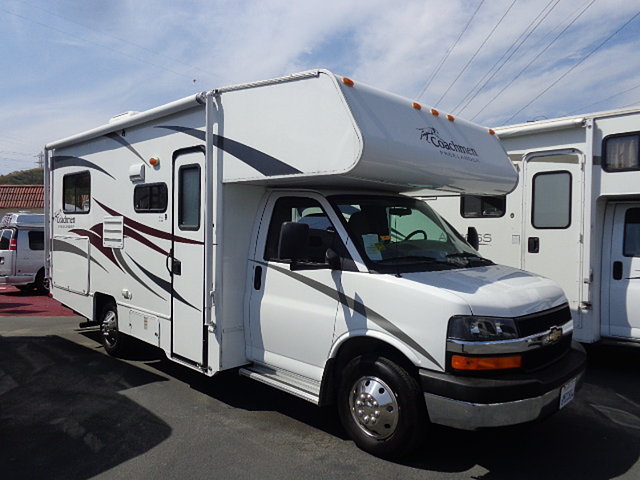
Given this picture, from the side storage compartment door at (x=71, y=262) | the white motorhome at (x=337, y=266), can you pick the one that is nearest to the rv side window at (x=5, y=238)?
the side storage compartment door at (x=71, y=262)

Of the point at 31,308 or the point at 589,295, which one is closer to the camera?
the point at 589,295

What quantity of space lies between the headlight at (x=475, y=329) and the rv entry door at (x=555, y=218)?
3.55 m

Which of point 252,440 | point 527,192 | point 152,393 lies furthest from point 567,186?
point 152,393

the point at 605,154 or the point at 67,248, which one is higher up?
the point at 605,154

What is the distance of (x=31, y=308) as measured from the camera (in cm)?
1211

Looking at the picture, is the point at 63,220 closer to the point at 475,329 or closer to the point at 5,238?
the point at 475,329

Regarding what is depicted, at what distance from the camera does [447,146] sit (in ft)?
15.9

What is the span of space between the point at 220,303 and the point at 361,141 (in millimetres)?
2144

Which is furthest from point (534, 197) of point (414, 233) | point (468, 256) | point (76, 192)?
point (76, 192)

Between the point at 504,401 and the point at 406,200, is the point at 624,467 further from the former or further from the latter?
the point at 406,200

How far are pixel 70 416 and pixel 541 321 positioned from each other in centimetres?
427

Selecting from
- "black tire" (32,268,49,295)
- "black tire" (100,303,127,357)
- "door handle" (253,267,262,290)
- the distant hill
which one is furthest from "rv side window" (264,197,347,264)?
the distant hill

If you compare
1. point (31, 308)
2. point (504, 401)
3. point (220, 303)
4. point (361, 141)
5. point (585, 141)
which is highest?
point (585, 141)

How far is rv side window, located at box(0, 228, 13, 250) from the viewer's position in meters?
14.4
